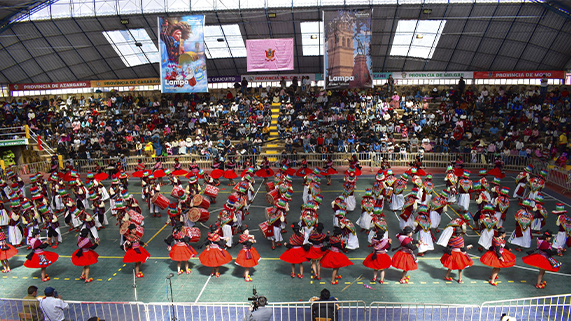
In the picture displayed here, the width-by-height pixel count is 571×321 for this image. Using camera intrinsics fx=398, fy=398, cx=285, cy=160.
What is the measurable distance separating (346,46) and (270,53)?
20.8ft

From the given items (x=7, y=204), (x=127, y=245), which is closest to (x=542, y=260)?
(x=127, y=245)

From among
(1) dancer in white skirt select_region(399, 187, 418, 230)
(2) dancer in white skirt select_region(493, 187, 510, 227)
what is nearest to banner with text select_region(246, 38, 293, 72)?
(1) dancer in white skirt select_region(399, 187, 418, 230)

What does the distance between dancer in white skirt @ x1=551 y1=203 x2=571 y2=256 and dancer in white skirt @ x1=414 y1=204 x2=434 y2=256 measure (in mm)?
4083

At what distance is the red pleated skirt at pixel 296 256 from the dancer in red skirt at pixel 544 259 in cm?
685

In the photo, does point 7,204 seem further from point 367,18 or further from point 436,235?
point 367,18

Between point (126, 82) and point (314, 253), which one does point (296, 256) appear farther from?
point (126, 82)

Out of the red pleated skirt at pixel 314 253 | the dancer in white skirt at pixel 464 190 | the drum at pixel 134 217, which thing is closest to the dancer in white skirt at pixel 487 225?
the dancer in white skirt at pixel 464 190

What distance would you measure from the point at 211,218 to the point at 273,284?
7805 millimetres

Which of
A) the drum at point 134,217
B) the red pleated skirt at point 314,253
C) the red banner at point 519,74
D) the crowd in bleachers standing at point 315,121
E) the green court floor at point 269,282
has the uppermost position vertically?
the red banner at point 519,74

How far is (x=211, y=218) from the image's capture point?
1991cm

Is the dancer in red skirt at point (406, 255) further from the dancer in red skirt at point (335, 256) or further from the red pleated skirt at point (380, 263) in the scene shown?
the dancer in red skirt at point (335, 256)

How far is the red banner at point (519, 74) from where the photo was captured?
37375mm

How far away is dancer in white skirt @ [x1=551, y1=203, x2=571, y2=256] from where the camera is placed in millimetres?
13789

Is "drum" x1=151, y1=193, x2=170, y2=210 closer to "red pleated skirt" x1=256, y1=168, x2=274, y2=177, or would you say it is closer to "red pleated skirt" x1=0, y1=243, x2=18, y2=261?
"red pleated skirt" x1=0, y1=243, x2=18, y2=261
